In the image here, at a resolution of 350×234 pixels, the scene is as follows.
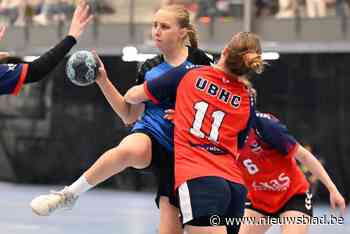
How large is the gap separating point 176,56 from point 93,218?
831 centimetres

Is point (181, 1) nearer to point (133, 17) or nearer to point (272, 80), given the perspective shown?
point (133, 17)

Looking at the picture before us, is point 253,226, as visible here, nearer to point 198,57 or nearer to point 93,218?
point 198,57

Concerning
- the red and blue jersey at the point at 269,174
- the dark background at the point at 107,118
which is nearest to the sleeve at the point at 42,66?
the red and blue jersey at the point at 269,174

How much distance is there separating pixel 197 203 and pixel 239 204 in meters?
0.29

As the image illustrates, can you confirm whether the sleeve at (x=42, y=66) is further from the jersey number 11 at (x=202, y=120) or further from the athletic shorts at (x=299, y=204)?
the athletic shorts at (x=299, y=204)

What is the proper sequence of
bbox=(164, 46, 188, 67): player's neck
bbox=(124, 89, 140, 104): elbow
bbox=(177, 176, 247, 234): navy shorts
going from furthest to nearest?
bbox=(164, 46, 188, 67): player's neck < bbox=(124, 89, 140, 104): elbow < bbox=(177, 176, 247, 234): navy shorts

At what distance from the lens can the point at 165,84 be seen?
4.18 metres

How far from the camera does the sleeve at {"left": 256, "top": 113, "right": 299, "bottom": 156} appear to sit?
192 inches

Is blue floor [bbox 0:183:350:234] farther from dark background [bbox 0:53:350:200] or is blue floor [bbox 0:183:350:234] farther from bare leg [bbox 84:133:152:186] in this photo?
bare leg [bbox 84:133:152:186]

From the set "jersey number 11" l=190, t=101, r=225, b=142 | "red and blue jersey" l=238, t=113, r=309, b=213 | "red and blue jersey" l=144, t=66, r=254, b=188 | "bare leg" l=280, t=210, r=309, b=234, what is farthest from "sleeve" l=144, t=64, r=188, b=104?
"bare leg" l=280, t=210, r=309, b=234

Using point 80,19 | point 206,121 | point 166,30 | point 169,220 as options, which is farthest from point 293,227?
point 80,19

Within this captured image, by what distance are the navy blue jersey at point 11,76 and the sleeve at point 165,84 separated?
674 millimetres

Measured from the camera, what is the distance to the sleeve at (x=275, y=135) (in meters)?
4.89

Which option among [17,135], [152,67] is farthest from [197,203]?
[17,135]
